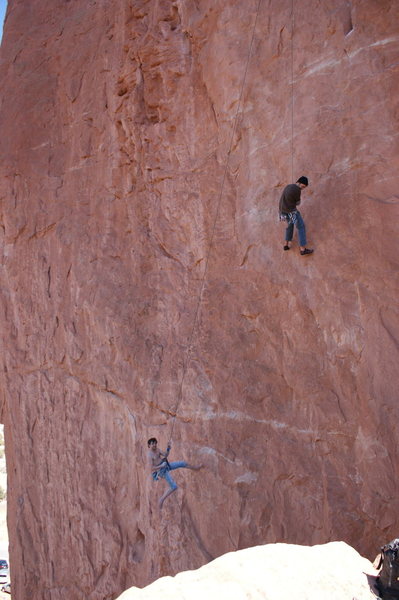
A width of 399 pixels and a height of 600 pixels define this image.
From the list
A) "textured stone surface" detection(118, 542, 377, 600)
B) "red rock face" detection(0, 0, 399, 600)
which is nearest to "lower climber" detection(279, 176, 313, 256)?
"red rock face" detection(0, 0, 399, 600)

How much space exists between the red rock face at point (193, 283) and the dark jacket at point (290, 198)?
36cm

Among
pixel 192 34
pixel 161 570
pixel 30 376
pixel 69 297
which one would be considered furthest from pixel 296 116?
pixel 30 376

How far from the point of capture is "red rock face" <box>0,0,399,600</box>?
750 cm

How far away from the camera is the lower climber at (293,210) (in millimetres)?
7648

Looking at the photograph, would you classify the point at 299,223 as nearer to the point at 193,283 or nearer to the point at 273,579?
the point at 193,283

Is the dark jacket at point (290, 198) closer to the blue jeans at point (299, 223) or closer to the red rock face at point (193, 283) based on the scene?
the blue jeans at point (299, 223)

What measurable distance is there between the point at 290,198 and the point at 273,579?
4542 millimetres

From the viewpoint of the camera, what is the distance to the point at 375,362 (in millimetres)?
7207

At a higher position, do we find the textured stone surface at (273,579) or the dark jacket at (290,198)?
the dark jacket at (290,198)

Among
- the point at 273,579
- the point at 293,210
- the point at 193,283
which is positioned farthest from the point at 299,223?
the point at 273,579

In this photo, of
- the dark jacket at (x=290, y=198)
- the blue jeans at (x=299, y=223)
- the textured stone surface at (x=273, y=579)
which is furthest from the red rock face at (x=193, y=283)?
the textured stone surface at (x=273, y=579)

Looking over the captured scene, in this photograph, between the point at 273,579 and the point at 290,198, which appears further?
the point at 290,198

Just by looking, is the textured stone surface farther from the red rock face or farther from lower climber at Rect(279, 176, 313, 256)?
lower climber at Rect(279, 176, 313, 256)

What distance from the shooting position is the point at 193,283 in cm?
997
